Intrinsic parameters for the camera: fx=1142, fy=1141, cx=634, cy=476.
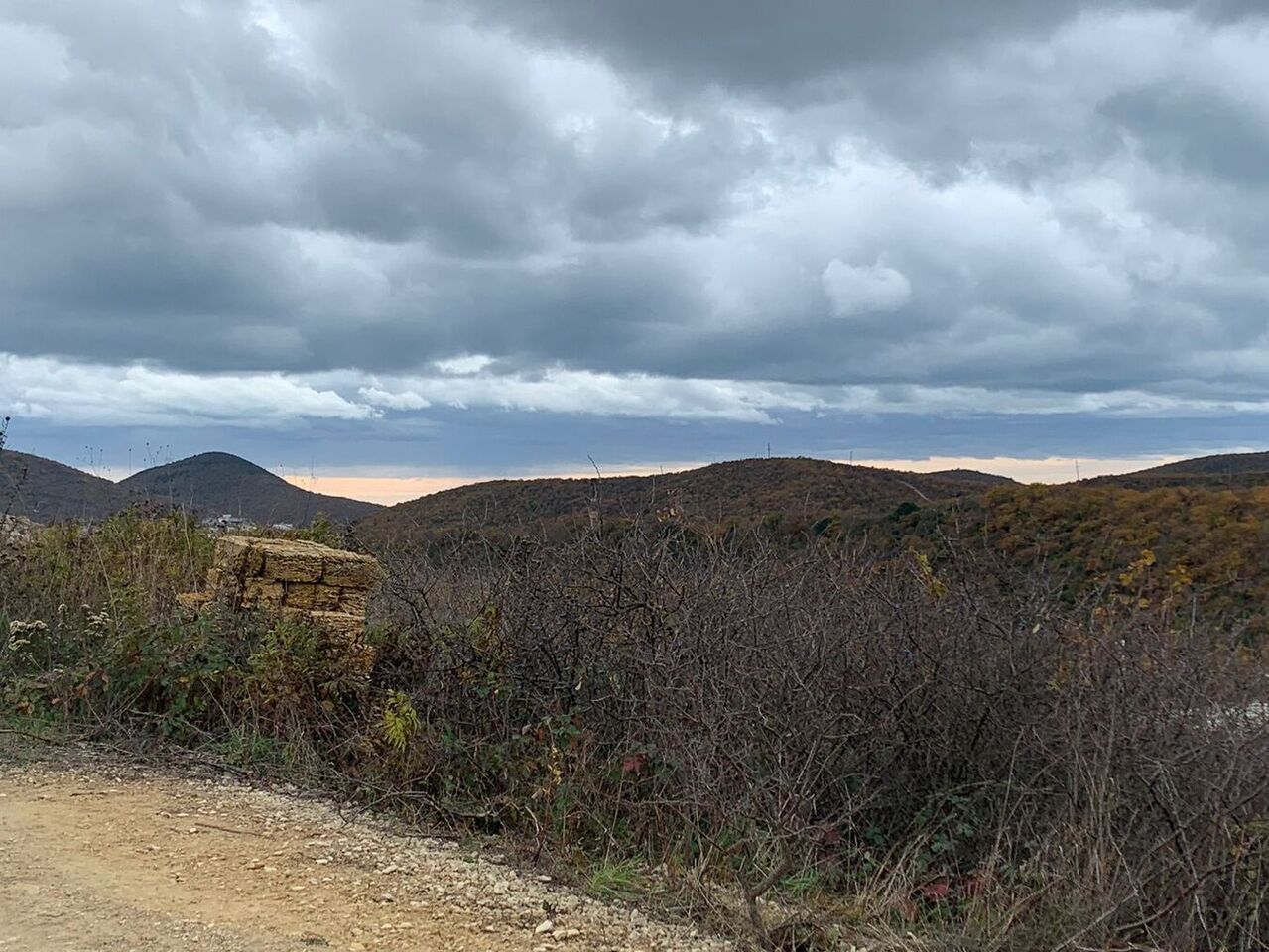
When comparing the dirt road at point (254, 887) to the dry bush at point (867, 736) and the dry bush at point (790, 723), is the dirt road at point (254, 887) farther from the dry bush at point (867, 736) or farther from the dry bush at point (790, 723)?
the dry bush at point (867, 736)

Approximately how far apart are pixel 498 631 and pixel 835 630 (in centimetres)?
234

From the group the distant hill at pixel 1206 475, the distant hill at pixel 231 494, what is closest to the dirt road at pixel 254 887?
the distant hill at pixel 231 494

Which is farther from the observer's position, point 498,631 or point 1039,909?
point 498,631

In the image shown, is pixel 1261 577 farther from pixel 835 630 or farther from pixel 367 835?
pixel 367 835

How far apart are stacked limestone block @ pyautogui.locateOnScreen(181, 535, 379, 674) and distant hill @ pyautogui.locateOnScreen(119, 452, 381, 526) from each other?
290cm

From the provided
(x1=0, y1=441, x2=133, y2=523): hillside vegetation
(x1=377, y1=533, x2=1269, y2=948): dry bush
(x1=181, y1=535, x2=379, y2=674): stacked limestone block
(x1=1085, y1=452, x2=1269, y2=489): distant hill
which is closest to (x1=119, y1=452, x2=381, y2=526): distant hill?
(x1=0, y1=441, x2=133, y2=523): hillside vegetation

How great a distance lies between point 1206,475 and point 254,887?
2395 cm

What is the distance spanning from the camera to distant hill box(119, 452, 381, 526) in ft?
39.8

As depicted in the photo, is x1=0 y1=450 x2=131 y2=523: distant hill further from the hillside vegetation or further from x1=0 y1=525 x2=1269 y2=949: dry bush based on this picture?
x1=0 y1=525 x2=1269 y2=949: dry bush

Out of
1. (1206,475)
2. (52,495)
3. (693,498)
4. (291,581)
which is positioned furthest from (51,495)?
(1206,475)

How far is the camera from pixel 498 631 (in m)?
7.69

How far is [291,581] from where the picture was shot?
845 cm

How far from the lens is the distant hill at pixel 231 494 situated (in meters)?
12.1

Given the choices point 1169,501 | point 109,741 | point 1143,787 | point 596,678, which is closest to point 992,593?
point 1143,787
